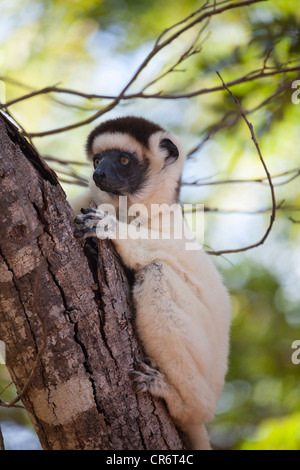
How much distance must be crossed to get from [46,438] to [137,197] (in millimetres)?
2352

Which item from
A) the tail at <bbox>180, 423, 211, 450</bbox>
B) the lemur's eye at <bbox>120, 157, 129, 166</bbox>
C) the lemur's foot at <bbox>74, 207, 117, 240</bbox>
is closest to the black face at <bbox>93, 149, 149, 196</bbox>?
the lemur's eye at <bbox>120, 157, 129, 166</bbox>

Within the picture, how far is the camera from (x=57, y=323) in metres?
2.75

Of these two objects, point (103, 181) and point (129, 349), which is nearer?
point (129, 349)

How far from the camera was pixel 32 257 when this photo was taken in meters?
2.73

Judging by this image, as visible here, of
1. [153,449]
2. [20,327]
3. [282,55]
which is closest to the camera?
[20,327]

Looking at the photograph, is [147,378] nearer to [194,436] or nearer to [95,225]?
[194,436]

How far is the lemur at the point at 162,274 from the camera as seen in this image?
3330mm

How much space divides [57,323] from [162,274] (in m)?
1.05

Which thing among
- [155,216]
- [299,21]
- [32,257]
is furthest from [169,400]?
[299,21]

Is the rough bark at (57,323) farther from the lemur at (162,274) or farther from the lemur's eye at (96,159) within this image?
the lemur's eye at (96,159)

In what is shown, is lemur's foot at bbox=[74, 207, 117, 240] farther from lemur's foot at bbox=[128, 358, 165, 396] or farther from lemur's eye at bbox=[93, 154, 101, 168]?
lemur's eye at bbox=[93, 154, 101, 168]

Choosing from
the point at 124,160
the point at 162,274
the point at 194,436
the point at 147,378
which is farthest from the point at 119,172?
the point at 194,436

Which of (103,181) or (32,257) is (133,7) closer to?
(103,181)

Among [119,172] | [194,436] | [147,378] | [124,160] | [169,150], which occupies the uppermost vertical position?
[169,150]
